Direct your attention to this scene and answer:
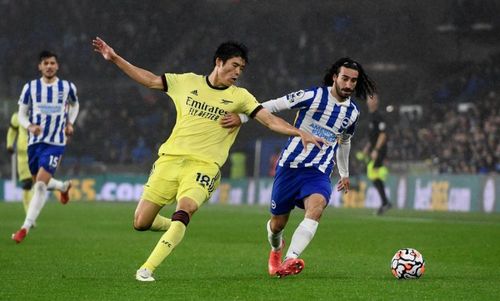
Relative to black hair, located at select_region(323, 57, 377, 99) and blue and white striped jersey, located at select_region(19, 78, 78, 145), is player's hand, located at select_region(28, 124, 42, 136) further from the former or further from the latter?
black hair, located at select_region(323, 57, 377, 99)

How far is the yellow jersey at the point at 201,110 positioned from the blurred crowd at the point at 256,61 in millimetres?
16680

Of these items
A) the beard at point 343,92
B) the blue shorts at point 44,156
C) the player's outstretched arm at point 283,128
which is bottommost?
the blue shorts at point 44,156

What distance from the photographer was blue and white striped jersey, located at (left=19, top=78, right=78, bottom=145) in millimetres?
14453

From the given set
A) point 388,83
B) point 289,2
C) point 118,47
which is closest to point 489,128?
point 388,83

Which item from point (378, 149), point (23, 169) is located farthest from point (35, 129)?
point (378, 149)

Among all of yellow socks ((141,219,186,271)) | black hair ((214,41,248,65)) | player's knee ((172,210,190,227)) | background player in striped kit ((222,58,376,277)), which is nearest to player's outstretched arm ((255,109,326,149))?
background player in striped kit ((222,58,376,277))

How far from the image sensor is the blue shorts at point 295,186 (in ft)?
31.4

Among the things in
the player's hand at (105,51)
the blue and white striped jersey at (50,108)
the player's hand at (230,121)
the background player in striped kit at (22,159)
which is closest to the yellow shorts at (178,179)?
the player's hand at (230,121)

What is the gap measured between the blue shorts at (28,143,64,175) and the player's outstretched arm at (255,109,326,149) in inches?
229

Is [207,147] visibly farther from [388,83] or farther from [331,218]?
[388,83]

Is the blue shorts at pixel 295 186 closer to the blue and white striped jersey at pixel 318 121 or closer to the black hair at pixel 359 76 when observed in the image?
the blue and white striped jersey at pixel 318 121

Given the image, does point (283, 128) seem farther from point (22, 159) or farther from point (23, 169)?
point (22, 159)

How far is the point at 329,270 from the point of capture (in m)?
10.1

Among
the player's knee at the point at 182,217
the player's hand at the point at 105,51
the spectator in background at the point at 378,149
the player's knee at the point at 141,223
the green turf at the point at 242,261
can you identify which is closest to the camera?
the green turf at the point at 242,261
